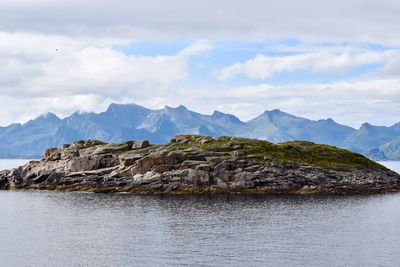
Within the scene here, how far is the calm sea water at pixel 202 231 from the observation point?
282 feet

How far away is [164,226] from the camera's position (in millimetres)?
115688

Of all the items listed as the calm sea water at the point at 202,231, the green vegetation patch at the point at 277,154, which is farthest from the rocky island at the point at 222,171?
the calm sea water at the point at 202,231

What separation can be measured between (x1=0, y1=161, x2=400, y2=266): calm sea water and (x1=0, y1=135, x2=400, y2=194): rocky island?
38.5ft

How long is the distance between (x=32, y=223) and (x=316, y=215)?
5849 cm

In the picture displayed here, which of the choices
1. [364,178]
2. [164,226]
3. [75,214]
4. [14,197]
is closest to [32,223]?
[75,214]

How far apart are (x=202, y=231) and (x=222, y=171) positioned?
69.0 m

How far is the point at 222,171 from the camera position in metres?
177

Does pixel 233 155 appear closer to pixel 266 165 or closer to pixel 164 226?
pixel 266 165

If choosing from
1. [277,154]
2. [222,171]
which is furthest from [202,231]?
[277,154]

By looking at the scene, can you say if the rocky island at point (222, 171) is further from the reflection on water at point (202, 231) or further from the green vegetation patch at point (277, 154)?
the reflection on water at point (202, 231)

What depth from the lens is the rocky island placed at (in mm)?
175000

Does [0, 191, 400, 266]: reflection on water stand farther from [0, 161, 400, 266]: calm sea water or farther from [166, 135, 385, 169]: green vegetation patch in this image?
[166, 135, 385, 169]: green vegetation patch

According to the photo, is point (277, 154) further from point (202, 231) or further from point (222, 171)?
point (202, 231)

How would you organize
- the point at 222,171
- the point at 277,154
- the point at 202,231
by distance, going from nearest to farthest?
the point at 202,231 → the point at 222,171 → the point at 277,154
